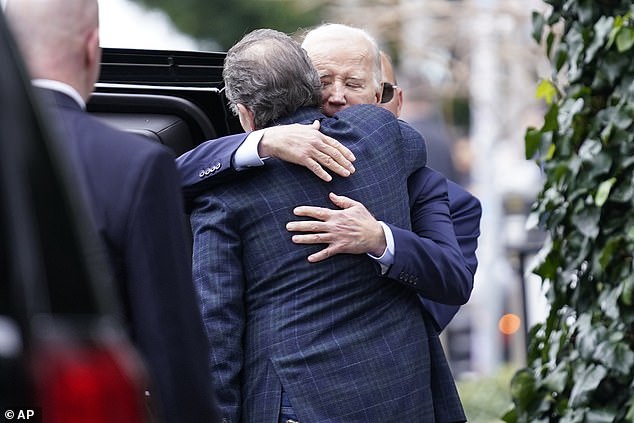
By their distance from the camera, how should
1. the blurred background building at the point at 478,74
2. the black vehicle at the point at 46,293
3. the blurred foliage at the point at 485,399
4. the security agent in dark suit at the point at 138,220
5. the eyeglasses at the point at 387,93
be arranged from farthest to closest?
the blurred background building at the point at 478,74 → the blurred foliage at the point at 485,399 → the eyeglasses at the point at 387,93 → the security agent in dark suit at the point at 138,220 → the black vehicle at the point at 46,293

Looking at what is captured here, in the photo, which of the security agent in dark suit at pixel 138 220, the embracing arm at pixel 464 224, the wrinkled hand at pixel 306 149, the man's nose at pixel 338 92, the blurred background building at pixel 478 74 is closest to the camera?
the security agent in dark suit at pixel 138 220

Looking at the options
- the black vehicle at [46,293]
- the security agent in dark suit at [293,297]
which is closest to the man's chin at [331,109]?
the security agent in dark suit at [293,297]

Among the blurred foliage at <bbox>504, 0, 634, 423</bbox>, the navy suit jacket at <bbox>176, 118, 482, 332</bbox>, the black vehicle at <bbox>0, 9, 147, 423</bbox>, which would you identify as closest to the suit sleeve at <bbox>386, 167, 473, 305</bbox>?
the navy suit jacket at <bbox>176, 118, 482, 332</bbox>

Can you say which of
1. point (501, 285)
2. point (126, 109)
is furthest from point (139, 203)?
point (501, 285)

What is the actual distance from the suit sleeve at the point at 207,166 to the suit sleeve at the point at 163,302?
0.85m

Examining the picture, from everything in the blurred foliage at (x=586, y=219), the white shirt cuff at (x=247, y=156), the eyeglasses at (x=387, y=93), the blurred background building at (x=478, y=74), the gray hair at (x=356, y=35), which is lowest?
the blurred background building at (x=478, y=74)

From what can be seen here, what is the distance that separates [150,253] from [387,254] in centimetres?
96

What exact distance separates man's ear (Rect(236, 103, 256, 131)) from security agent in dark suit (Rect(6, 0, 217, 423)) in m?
1.02

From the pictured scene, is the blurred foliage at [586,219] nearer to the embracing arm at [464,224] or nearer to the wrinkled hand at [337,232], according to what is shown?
the embracing arm at [464,224]

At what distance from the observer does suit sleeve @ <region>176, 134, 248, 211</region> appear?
3387 mm

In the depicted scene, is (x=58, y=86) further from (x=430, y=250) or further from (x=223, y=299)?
(x=430, y=250)

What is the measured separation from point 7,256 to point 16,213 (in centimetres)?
5

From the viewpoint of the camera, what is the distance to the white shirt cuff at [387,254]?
337 centimetres

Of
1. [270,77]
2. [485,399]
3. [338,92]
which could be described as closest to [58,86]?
[270,77]
